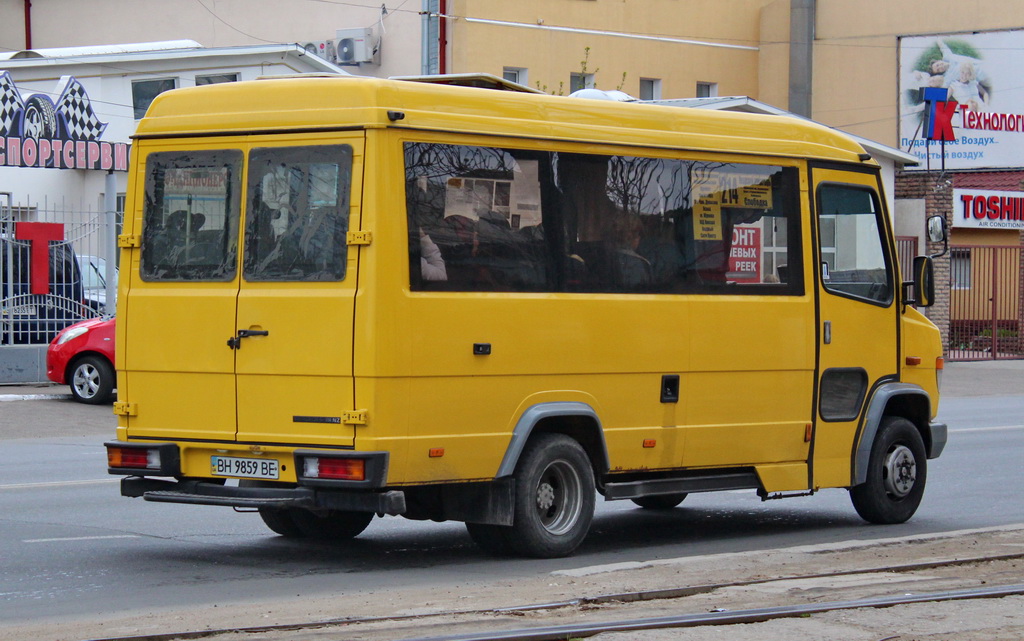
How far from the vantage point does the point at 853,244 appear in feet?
35.5

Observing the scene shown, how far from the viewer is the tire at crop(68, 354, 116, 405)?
20531 millimetres

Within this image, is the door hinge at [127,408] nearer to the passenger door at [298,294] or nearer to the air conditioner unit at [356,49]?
the passenger door at [298,294]

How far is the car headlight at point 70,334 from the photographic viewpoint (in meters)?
20.5

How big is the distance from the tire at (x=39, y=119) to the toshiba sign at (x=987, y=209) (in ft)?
71.9

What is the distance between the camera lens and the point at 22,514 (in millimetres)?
10914

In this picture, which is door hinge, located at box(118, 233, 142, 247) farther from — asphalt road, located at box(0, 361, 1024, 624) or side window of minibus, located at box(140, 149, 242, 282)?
asphalt road, located at box(0, 361, 1024, 624)

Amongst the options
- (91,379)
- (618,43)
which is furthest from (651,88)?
(91,379)

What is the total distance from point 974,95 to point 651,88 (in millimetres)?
9896

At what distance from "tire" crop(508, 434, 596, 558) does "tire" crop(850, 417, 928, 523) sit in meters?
2.61

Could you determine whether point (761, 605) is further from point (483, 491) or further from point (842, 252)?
point (842, 252)

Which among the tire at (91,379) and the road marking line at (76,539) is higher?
the tire at (91,379)

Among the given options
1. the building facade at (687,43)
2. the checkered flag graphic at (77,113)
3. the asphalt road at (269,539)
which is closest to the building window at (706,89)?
the building facade at (687,43)

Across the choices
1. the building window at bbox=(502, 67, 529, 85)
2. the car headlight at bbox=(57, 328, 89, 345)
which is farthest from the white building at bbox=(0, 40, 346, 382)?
the building window at bbox=(502, 67, 529, 85)

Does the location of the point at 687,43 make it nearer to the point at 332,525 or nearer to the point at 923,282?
the point at 923,282
